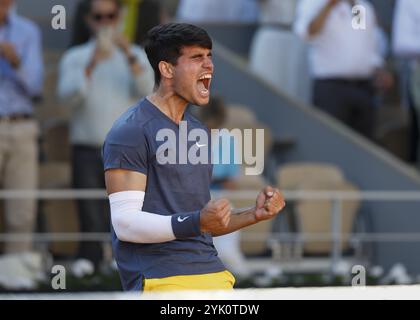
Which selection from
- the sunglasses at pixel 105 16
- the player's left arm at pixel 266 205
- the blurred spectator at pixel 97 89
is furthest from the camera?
the sunglasses at pixel 105 16

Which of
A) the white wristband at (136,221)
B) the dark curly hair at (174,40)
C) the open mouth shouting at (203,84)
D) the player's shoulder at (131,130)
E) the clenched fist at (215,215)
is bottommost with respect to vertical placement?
the white wristband at (136,221)

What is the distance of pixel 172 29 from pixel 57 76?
18.1 feet

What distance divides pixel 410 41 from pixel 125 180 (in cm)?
592

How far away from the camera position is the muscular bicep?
204 inches

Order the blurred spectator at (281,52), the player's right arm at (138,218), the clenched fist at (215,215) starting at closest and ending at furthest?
the clenched fist at (215,215) → the player's right arm at (138,218) → the blurred spectator at (281,52)

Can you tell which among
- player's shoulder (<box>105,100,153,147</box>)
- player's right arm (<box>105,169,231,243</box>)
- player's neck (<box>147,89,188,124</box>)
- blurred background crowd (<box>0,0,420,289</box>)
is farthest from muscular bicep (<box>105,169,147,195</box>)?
blurred background crowd (<box>0,0,420,289</box>)

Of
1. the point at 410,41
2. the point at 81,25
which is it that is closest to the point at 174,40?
the point at 81,25

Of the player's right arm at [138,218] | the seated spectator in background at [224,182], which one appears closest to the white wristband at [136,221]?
the player's right arm at [138,218]

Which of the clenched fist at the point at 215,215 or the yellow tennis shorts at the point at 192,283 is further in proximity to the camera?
the yellow tennis shorts at the point at 192,283

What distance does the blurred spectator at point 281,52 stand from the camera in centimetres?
1090

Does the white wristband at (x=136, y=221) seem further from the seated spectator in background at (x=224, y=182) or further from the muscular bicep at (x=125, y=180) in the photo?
the seated spectator in background at (x=224, y=182)

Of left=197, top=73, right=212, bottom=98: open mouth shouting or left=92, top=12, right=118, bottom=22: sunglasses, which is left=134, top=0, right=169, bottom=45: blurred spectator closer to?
left=92, top=12, right=118, bottom=22: sunglasses

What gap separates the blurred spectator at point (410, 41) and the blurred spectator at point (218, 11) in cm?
124
